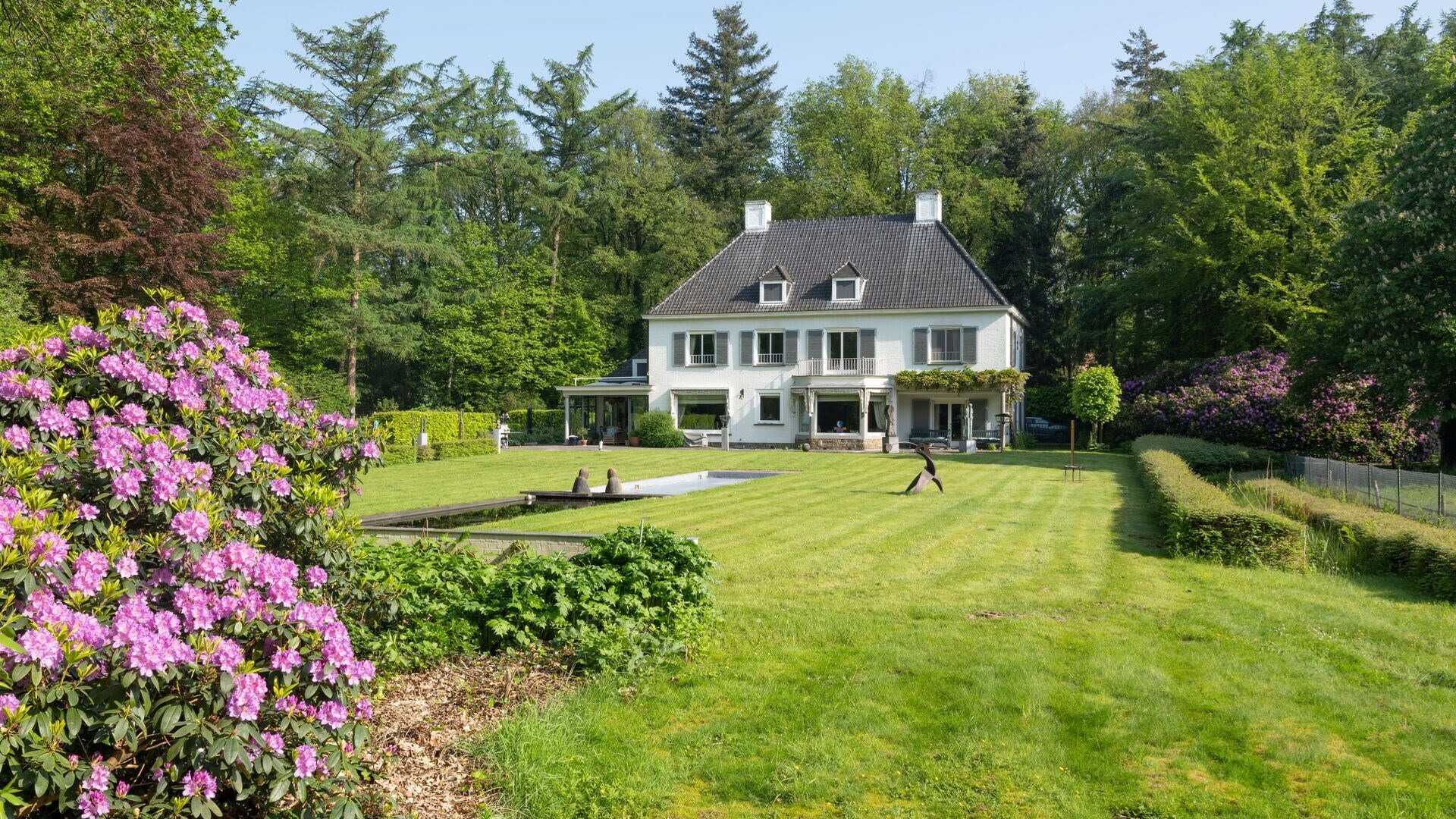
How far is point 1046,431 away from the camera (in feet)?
133

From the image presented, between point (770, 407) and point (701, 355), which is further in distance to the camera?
point (701, 355)

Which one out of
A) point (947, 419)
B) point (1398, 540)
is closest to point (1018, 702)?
point (1398, 540)

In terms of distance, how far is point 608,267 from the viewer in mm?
43594

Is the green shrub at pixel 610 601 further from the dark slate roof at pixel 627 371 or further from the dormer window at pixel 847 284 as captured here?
the dark slate roof at pixel 627 371

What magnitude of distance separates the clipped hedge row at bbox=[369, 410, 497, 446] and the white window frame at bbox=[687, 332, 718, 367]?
836 centimetres

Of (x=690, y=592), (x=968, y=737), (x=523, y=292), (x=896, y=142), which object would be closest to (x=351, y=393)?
(x=523, y=292)

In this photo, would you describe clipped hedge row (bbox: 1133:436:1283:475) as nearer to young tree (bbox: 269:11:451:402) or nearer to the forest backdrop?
the forest backdrop

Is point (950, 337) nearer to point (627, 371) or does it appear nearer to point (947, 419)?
point (947, 419)

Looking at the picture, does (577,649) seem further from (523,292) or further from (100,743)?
(523,292)

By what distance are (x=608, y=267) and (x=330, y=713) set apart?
41334 millimetres

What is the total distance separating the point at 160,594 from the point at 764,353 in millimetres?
33701

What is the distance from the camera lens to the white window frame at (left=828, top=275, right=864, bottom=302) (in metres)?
35.8

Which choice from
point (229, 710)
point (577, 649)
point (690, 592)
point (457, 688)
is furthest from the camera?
point (690, 592)

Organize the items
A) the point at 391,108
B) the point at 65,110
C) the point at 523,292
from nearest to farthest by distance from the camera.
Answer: the point at 65,110, the point at 391,108, the point at 523,292
